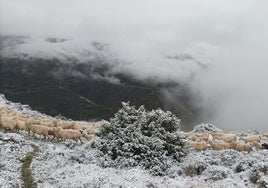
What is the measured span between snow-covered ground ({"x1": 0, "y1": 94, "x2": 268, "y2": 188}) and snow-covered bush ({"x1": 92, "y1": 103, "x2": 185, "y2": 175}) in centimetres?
75

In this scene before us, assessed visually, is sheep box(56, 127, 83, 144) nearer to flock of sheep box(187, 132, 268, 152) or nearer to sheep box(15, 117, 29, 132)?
sheep box(15, 117, 29, 132)

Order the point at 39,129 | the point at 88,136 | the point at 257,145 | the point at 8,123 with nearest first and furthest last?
the point at 257,145 < the point at 88,136 < the point at 39,129 < the point at 8,123

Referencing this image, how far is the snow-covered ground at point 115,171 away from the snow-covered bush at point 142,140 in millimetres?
750

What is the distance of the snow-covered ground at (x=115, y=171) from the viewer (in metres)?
27.8

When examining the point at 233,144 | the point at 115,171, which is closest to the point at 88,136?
the point at 233,144

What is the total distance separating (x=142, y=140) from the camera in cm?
3369

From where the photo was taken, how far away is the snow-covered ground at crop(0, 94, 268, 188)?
27797mm

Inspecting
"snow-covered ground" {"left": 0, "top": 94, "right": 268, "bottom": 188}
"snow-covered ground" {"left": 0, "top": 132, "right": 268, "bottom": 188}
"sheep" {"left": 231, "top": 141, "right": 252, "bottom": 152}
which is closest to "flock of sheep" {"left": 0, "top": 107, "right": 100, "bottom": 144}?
"snow-covered ground" {"left": 0, "top": 94, "right": 268, "bottom": 188}

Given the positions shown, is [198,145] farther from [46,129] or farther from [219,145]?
[46,129]

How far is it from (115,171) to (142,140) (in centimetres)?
370

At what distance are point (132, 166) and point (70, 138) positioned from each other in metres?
13.9

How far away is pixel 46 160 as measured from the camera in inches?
1305

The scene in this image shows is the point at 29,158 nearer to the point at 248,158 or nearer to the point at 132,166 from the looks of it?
the point at 132,166

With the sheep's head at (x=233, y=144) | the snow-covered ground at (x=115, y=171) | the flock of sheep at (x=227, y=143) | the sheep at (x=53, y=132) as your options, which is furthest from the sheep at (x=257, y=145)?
the sheep at (x=53, y=132)
